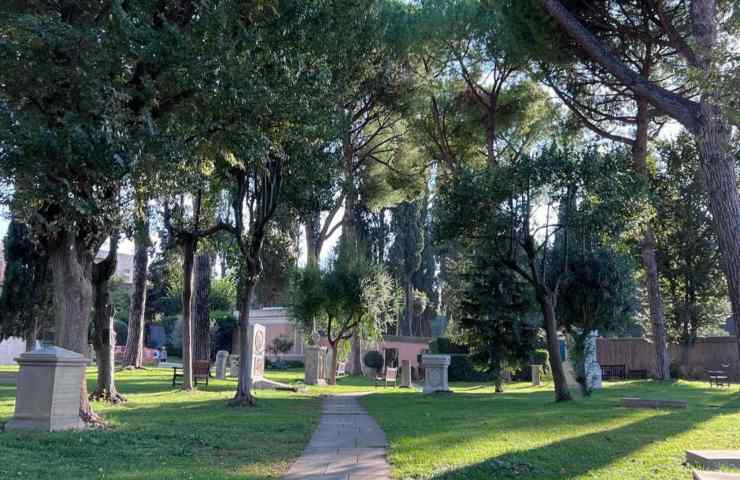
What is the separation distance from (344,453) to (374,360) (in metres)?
28.4

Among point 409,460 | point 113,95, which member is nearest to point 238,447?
point 409,460

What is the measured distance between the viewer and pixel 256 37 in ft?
35.2

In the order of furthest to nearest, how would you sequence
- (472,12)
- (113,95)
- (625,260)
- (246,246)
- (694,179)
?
(694,179)
(472,12)
(625,260)
(246,246)
(113,95)

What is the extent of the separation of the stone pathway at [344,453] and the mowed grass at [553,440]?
0.63 ft

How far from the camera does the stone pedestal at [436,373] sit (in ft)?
62.4

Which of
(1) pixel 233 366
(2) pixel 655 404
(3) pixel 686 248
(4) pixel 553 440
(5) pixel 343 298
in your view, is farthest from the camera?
(3) pixel 686 248

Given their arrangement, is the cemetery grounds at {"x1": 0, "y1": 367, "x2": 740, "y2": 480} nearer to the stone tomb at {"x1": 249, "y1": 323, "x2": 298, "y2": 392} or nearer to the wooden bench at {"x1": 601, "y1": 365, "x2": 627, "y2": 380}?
the stone tomb at {"x1": 249, "y1": 323, "x2": 298, "y2": 392}

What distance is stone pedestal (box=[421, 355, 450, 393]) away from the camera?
749 inches

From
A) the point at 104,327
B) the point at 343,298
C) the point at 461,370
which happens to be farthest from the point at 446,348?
the point at 104,327

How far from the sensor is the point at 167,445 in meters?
7.92

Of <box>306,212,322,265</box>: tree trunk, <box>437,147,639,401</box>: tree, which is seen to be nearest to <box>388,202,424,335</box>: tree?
<box>306,212,322,265</box>: tree trunk

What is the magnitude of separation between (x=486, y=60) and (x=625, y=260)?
10266 millimetres

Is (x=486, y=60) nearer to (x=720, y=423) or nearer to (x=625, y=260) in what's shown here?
(x=625, y=260)

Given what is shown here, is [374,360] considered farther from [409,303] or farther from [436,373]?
[436,373]
